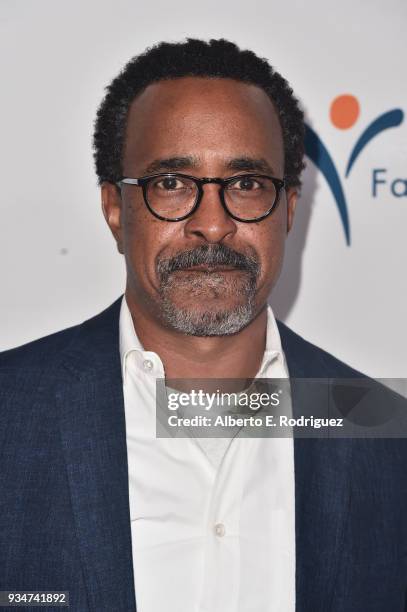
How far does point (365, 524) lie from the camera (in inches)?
78.8

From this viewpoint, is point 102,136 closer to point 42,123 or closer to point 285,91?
point 42,123

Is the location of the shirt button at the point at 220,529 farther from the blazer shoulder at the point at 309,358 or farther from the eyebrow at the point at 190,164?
the eyebrow at the point at 190,164

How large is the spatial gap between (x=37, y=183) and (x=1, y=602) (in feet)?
4.60

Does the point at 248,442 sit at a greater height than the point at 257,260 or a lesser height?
lesser

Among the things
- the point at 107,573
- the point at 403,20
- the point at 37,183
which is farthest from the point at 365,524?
the point at 403,20

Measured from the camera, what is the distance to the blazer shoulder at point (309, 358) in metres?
2.22

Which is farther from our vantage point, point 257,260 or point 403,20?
point 403,20

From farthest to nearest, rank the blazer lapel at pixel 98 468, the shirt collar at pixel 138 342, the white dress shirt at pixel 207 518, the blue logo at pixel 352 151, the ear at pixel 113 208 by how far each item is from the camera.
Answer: the blue logo at pixel 352 151 → the ear at pixel 113 208 → the shirt collar at pixel 138 342 → the white dress shirt at pixel 207 518 → the blazer lapel at pixel 98 468

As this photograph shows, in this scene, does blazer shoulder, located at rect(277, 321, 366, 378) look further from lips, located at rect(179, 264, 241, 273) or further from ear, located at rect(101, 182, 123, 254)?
ear, located at rect(101, 182, 123, 254)

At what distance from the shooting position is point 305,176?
2.62 metres

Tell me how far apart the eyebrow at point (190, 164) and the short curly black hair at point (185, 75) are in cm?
22

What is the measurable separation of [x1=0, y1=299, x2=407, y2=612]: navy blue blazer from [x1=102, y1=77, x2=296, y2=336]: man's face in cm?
27

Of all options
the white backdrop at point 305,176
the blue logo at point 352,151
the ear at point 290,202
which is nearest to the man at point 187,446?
the ear at point 290,202

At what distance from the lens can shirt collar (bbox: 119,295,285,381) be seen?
204 centimetres
